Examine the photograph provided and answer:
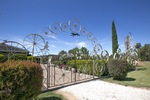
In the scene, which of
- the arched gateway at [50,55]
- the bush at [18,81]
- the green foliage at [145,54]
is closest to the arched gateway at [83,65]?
the arched gateway at [50,55]

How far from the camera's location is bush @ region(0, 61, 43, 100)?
2943 millimetres

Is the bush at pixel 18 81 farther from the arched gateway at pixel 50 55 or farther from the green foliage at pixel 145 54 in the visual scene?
the green foliage at pixel 145 54

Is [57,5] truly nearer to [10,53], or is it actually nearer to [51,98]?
[10,53]

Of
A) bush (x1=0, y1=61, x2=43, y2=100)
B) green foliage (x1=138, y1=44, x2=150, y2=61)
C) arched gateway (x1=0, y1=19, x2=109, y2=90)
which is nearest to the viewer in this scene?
bush (x1=0, y1=61, x2=43, y2=100)

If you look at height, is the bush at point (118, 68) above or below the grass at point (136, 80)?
above

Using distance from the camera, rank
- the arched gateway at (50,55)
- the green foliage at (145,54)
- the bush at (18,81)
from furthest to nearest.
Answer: the green foliage at (145,54)
the arched gateway at (50,55)
the bush at (18,81)

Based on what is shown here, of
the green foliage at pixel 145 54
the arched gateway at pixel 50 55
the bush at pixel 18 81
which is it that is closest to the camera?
the bush at pixel 18 81

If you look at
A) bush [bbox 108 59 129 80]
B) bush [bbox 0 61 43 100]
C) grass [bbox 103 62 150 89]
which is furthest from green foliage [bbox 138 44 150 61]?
bush [bbox 0 61 43 100]

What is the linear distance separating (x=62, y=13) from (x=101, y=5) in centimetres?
362

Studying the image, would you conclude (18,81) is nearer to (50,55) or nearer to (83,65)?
(50,55)

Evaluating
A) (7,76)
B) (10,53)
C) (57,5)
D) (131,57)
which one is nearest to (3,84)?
(7,76)

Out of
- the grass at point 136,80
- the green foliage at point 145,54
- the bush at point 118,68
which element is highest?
the green foliage at point 145,54

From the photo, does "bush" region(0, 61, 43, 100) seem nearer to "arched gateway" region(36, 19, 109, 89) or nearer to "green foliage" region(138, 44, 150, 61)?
"arched gateway" region(36, 19, 109, 89)

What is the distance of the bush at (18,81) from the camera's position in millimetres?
2943
